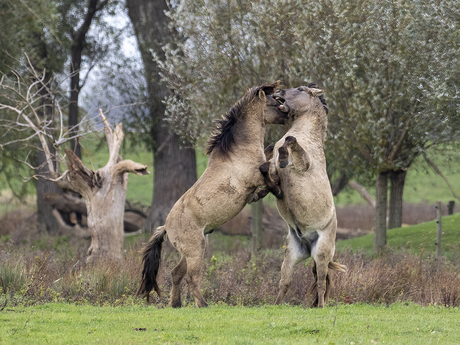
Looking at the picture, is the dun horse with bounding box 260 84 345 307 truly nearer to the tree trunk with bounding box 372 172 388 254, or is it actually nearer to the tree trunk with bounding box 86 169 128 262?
the tree trunk with bounding box 86 169 128 262

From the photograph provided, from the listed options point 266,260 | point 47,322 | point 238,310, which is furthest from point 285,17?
point 47,322

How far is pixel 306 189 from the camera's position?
7.21 meters

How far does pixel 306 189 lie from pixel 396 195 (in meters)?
12.9

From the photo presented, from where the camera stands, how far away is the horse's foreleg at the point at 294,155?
6484mm

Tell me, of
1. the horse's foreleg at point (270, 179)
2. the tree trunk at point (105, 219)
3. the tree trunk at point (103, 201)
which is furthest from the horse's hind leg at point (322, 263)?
the tree trunk at point (105, 219)

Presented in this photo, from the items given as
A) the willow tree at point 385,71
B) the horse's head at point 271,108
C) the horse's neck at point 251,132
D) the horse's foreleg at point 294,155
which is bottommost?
the horse's foreleg at point 294,155

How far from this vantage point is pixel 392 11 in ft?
38.2

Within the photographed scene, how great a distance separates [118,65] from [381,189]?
11.3 metres

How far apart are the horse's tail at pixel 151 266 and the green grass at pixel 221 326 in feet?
0.92

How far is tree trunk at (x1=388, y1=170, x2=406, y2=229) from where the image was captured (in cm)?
1862

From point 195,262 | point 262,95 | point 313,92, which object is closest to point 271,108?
point 262,95

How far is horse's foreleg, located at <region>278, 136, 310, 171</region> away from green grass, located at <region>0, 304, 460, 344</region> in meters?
1.94

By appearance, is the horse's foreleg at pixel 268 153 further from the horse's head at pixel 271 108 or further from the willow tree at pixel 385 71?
Result: the willow tree at pixel 385 71

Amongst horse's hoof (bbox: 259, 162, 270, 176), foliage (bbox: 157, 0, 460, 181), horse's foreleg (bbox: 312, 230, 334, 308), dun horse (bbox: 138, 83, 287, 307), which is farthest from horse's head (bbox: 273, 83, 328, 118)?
foliage (bbox: 157, 0, 460, 181)
